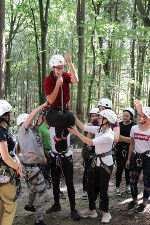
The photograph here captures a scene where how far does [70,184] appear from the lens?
395cm

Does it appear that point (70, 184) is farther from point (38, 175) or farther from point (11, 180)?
point (11, 180)

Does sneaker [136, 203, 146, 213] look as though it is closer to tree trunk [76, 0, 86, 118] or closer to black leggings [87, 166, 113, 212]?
black leggings [87, 166, 113, 212]

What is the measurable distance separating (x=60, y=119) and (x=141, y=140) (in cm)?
174

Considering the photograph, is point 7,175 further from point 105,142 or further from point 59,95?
point 105,142

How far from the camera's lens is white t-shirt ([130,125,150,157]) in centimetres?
396

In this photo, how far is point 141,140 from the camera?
4.03 meters

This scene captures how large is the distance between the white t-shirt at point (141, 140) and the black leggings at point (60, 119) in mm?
1435

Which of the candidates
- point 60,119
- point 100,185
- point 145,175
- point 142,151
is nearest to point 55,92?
point 60,119

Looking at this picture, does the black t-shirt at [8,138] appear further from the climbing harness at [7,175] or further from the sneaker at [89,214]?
the sneaker at [89,214]

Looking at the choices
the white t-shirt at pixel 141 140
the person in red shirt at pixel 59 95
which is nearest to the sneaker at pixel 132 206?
the white t-shirt at pixel 141 140

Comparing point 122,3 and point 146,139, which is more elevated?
point 122,3

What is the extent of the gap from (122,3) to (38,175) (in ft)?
50.6

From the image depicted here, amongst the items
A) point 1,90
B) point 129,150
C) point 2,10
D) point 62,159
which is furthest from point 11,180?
point 2,10

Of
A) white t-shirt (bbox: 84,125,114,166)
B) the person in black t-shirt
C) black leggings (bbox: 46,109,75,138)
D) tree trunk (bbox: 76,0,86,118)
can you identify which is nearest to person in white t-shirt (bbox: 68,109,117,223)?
white t-shirt (bbox: 84,125,114,166)
